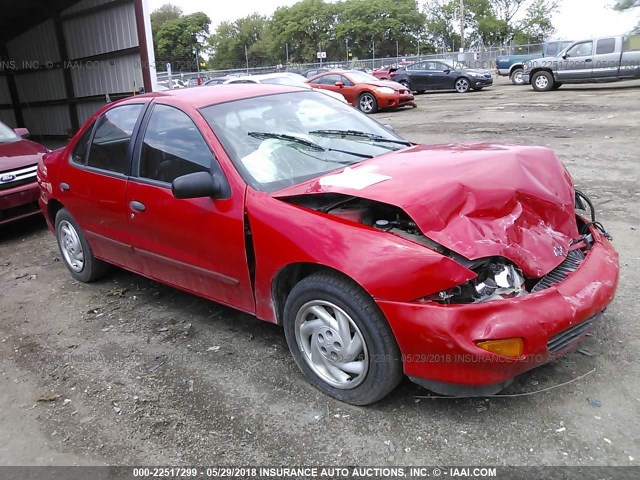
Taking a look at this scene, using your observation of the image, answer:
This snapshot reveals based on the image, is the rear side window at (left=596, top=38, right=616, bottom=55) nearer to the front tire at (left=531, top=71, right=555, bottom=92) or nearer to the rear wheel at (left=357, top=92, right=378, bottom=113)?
the front tire at (left=531, top=71, right=555, bottom=92)

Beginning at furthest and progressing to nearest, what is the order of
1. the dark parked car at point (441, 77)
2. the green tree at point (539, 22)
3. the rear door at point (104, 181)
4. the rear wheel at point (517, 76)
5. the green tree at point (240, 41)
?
the green tree at point (240, 41) → the green tree at point (539, 22) → the rear wheel at point (517, 76) → the dark parked car at point (441, 77) → the rear door at point (104, 181)

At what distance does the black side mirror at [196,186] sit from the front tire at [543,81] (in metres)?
19.2

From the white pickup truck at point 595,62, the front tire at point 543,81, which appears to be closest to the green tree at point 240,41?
the front tire at point 543,81

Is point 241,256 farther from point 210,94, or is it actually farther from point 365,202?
point 210,94

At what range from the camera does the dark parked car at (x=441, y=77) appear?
23.0 m

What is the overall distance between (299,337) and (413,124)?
11.7 m

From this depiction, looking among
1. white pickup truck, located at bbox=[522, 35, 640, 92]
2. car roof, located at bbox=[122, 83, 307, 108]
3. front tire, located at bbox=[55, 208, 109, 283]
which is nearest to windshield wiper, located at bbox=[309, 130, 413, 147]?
car roof, located at bbox=[122, 83, 307, 108]

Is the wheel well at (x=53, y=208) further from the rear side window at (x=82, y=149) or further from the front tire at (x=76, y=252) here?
the rear side window at (x=82, y=149)

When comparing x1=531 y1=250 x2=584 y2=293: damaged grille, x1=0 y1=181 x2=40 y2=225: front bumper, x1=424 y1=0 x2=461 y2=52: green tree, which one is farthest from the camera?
x1=424 y1=0 x2=461 y2=52: green tree

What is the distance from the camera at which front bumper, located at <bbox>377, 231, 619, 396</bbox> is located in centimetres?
241

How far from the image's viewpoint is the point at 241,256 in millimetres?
3158

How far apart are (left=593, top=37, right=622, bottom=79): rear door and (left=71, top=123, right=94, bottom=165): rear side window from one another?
1824 centimetres

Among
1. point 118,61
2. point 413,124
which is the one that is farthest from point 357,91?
point 118,61

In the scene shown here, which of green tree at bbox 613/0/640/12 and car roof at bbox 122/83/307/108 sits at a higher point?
green tree at bbox 613/0/640/12
